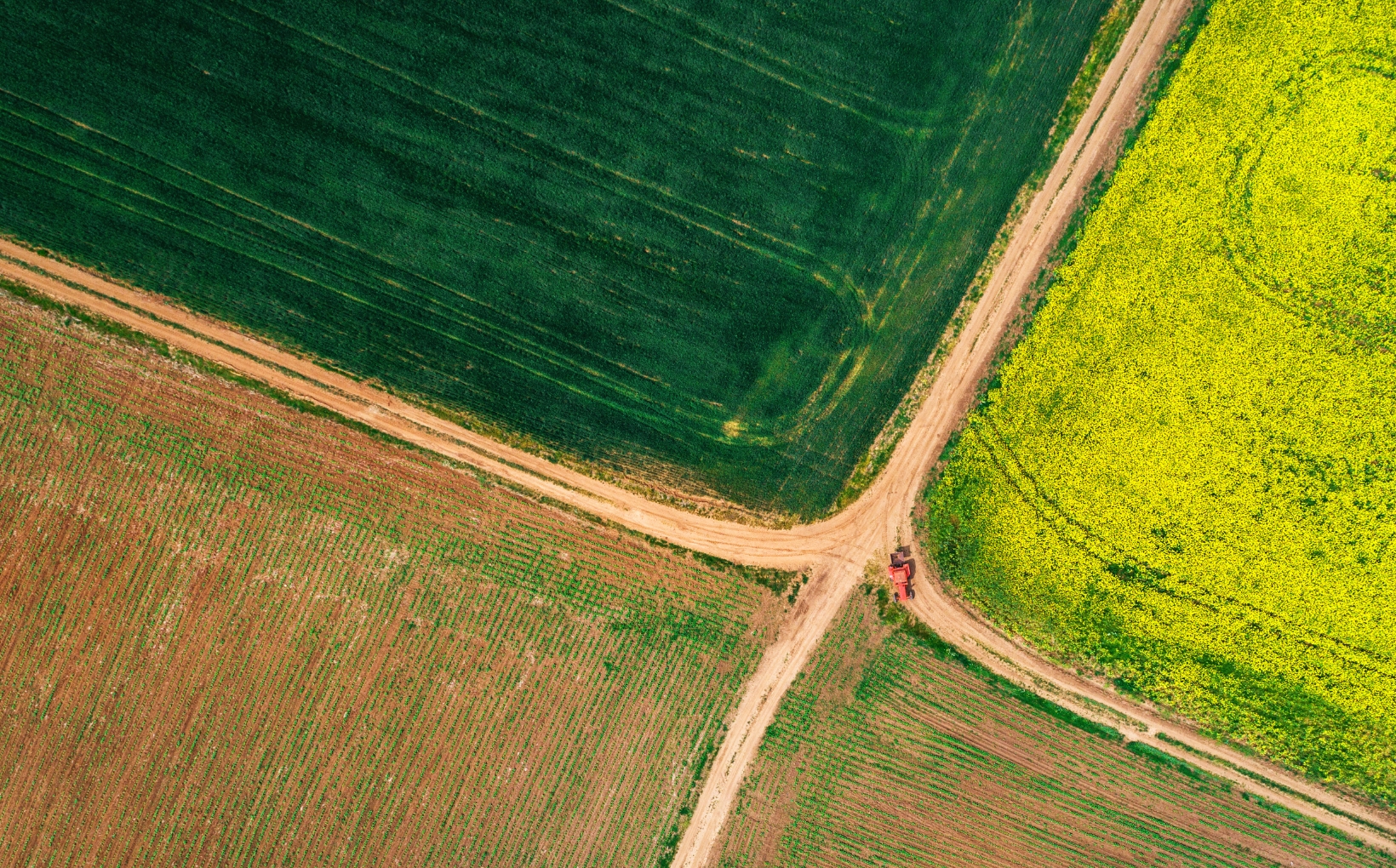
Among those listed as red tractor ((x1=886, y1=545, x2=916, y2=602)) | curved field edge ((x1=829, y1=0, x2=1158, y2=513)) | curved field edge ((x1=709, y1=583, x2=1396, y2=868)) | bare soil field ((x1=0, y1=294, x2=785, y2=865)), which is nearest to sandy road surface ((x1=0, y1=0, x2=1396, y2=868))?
curved field edge ((x1=829, y1=0, x2=1158, y2=513))

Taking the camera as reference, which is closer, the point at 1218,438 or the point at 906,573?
the point at 1218,438

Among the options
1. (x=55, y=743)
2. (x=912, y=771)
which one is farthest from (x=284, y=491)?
(x=912, y=771)

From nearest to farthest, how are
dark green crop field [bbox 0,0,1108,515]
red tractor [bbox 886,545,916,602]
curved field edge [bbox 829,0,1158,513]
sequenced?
dark green crop field [bbox 0,0,1108,515] → curved field edge [bbox 829,0,1158,513] → red tractor [bbox 886,545,916,602]

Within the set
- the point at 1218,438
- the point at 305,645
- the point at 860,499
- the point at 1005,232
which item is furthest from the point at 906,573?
the point at 305,645

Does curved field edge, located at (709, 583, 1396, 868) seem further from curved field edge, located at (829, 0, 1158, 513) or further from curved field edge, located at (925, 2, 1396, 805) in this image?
curved field edge, located at (829, 0, 1158, 513)

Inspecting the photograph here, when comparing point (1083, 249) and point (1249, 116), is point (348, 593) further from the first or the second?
point (1249, 116)

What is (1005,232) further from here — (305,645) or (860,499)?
(305,645)
